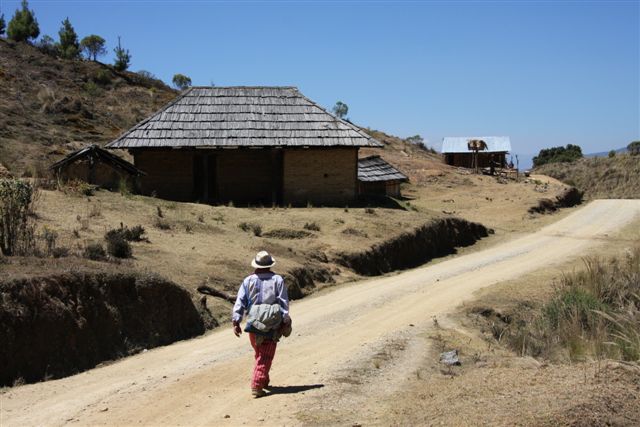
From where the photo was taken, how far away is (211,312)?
13969 mm

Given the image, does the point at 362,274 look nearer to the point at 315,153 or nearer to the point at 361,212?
the point at 361,212

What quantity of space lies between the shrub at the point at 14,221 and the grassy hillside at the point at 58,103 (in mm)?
11350

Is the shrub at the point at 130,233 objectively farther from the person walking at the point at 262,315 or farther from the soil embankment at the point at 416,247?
the person walking at the point at 262,315

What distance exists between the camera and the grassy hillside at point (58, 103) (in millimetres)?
31750

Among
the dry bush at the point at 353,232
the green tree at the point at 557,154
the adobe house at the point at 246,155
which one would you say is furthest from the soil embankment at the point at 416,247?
the green tree at the point at 557,154

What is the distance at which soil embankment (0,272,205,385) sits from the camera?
991 cm

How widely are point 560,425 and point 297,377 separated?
11.5 feet

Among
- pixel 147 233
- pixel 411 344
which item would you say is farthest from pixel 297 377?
pixel 147 233

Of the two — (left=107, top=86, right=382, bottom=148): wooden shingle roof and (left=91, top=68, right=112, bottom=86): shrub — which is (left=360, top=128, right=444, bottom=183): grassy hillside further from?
(left=91, top=68, right=112, bottom=86): shrub

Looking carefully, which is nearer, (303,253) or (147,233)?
(147,233)

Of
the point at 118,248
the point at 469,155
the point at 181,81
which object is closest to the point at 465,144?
the point at 469,155

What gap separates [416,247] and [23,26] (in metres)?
42.4

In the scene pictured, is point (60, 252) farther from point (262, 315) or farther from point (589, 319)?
point (589, 319)

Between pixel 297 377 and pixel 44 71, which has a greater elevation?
pixel 44 71
